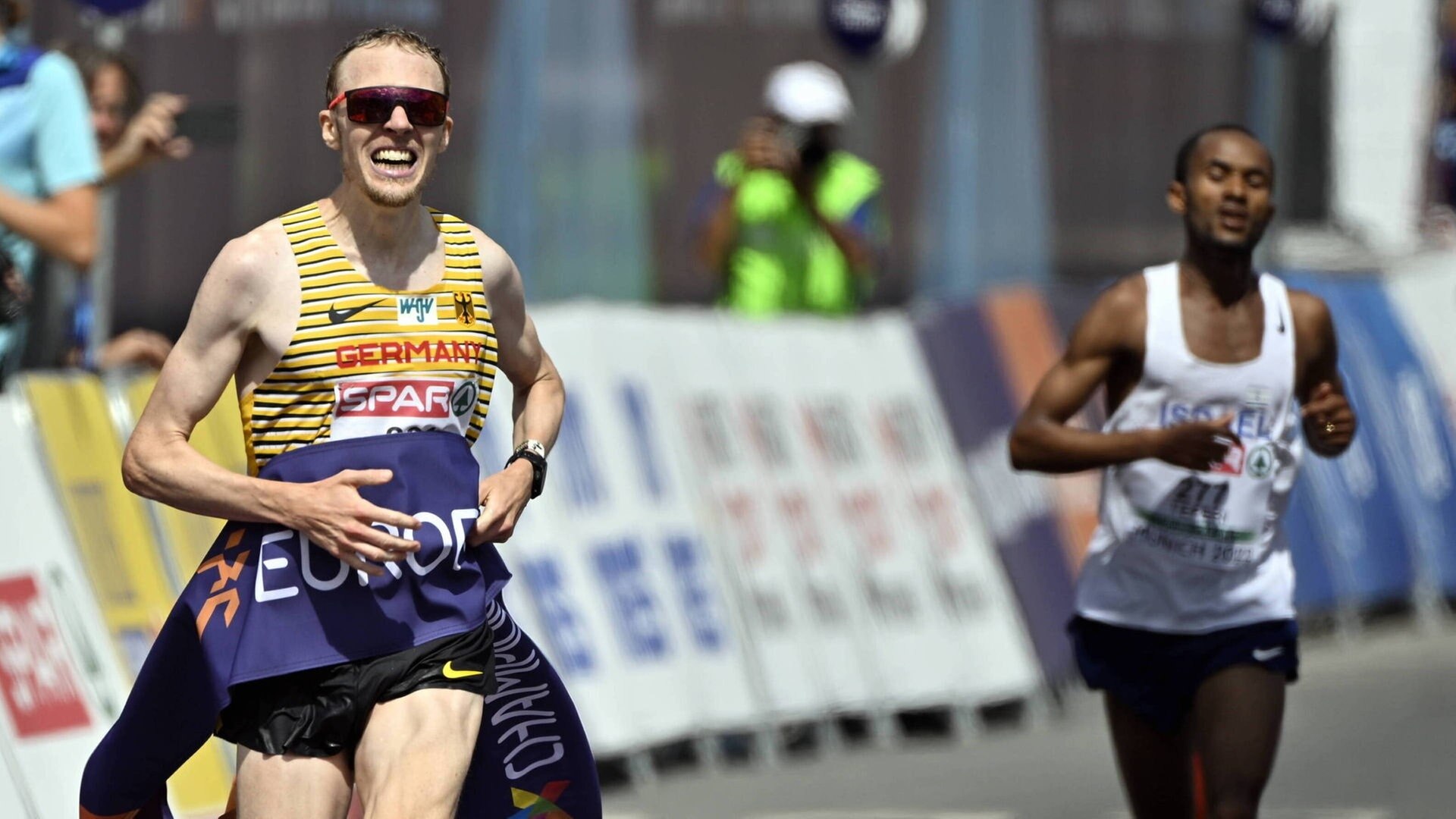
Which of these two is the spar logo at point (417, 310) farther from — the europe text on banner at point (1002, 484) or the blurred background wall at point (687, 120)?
the europe text on banner at point (1002, 484)

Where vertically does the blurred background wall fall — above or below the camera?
below

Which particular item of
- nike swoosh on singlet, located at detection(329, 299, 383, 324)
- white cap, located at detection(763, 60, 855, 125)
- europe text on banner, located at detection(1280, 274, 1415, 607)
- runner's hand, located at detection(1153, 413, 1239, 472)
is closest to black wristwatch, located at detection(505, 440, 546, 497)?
nike swoosh on singlet, located at detection(329, 299, 383, 324)

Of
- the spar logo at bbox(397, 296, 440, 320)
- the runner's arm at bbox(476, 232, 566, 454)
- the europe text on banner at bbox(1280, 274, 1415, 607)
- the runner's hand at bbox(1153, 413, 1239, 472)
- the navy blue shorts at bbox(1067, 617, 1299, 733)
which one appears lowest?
the europe text on banner at bbox(1280, 274, 1415, 607)

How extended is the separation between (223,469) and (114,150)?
10.7ft

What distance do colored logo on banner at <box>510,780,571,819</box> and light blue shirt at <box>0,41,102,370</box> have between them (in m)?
2.67

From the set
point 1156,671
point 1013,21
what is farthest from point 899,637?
point 1013,21

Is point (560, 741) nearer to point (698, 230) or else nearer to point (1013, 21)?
point (698, 230)

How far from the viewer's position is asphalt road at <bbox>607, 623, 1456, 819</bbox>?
845cm

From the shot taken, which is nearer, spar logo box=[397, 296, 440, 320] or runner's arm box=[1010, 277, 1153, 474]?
spar logo box=[397, 296, 440, 320]

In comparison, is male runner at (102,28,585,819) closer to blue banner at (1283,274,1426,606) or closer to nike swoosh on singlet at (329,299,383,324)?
nike swoosh on singlet at (329,299,383,324)

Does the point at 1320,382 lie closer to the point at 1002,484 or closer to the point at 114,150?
the point at 114,150

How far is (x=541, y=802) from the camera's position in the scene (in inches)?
189

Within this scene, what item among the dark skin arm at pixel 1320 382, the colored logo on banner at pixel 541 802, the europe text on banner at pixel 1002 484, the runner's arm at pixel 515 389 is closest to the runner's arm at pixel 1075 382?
the dark skin arm at pixel 1320 382

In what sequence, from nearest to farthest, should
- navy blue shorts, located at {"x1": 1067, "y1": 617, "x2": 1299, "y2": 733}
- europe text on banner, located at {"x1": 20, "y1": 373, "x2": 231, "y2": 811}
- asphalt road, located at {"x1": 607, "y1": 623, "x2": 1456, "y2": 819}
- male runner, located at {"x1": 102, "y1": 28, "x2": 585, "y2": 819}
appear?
male runner, located at {"x1": 102, "y1": 28, "x2": 585, "y2": 819}
navy blue shorts, located at {"x1": 1067, "y1": 617, "x2": 1299, "y2": 733}
europe text on banner, located at {"x1": 20, "y1": 373, "x2": 231, "y2": 811}
asphalt road, located at {"x1": 607, "y1": 623, "x2": 1456, "y2": 819}
